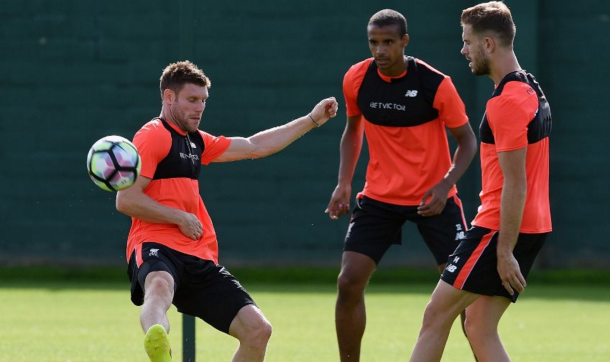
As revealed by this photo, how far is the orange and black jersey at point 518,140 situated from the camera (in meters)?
4.92

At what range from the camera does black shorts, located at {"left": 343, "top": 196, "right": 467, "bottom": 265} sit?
6637 millimetres

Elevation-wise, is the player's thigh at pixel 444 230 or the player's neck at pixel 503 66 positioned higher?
the player's neck at pixel 503 66

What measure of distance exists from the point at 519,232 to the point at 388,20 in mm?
1970

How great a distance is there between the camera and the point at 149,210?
552cm

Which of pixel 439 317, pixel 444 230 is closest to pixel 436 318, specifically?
pixel 439 317

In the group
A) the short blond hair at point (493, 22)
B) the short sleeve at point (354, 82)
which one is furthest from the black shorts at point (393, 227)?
the short blond hair at point (493, 22)

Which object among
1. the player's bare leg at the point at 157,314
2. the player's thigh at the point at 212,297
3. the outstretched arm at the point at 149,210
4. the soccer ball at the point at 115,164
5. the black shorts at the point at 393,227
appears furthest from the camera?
the black shorts at the point at 393,227

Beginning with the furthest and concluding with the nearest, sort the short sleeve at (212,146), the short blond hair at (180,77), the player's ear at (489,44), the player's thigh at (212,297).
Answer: the short sleeve at (212,146), the short blond hair at (180,77), the player's thigh at (212,297), the player's ear at (489,44)

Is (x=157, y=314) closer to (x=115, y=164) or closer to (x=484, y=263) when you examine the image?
(x=115, y=164)

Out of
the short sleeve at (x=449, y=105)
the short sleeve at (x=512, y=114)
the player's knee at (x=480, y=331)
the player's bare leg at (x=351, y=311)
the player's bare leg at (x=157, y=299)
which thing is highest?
the short sleeve at (x=512, y=114)

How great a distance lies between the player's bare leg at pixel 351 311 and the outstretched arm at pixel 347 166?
43 centimetres

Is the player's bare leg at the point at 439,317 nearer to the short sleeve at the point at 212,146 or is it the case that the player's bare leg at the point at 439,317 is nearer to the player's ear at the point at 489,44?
the player's ear at the point at 489,44

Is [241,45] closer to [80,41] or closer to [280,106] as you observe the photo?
[280,106]

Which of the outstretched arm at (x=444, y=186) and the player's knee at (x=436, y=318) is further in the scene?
the outstretched arm at (x=444, y=186)
